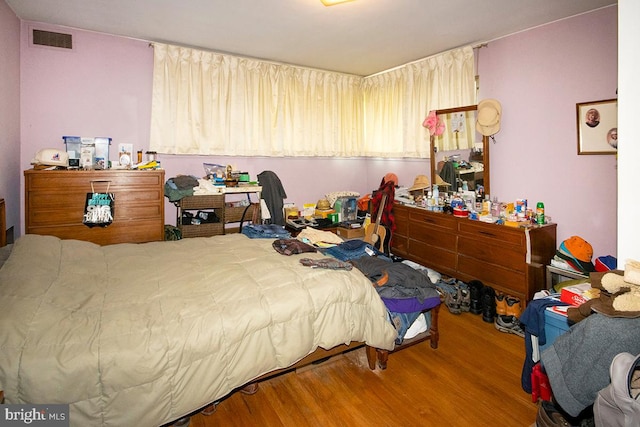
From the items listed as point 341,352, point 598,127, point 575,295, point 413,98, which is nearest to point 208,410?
point 341,352

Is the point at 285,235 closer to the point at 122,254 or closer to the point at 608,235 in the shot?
the point at 122,254

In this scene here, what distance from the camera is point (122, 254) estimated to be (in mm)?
2707

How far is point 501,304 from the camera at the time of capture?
10.7 ft

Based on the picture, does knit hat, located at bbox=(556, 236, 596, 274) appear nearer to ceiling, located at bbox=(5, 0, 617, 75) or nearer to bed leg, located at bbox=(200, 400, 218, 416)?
ceiling, located at bbox=(5, 0, 617, 75)

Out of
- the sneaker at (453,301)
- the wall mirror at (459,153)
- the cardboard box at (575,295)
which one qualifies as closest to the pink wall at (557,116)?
the wall mirror at (459,153)

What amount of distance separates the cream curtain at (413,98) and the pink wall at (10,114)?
4250mm

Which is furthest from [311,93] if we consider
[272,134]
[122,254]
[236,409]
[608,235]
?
[236,409]

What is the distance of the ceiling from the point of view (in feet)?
9.86

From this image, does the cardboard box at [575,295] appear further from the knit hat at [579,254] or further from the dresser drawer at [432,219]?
the dresser drawer at [432,219]

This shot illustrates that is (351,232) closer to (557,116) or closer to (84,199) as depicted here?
(557,116)

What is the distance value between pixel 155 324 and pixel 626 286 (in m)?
2.07

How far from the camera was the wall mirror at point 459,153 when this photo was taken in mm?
3930

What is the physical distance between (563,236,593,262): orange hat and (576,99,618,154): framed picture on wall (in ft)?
2.62

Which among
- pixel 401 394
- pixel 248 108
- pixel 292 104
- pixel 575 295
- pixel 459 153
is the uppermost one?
pixel 292 104
